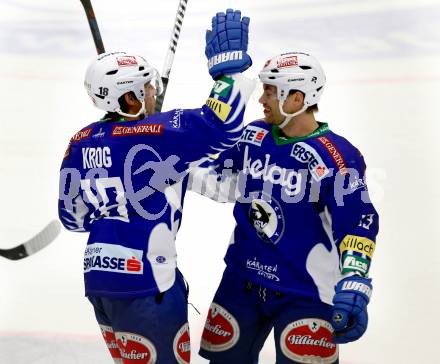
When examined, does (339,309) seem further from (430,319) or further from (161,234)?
(430,319)

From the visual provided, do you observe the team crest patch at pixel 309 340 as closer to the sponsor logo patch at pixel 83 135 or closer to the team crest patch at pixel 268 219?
the team crest patch at pixel 268 219

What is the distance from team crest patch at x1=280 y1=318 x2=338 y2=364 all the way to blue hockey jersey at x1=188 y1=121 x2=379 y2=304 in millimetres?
107

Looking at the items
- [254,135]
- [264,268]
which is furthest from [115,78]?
[264,268]

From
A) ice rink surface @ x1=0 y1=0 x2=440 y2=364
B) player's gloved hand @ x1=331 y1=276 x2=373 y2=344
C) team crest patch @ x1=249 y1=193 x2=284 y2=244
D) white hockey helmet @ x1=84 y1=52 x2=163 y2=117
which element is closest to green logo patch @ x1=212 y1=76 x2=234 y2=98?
white hockey helmet @ x1=84 y1=52 x2=163 y2=117

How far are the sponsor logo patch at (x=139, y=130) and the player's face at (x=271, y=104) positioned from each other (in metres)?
0.52

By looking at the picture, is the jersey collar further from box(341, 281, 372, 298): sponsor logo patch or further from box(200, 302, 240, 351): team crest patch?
box(200, 302, 240, 351): team crest patch

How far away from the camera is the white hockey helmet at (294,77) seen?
3.53 metres

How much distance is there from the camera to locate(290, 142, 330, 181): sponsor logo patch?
11.3 feet

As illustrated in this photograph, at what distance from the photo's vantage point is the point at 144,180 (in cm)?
334

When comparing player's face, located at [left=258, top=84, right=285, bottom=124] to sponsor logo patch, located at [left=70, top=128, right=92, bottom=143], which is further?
player's face, located at [left=258, top=84, right=285, bottom=124]

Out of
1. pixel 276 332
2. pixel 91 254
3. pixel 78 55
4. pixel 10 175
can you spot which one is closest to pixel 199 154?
pixel 91 254

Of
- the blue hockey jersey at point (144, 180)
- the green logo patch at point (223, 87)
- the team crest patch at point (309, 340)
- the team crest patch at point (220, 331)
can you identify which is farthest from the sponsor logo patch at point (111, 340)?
the green logo patch at point (223, 87)

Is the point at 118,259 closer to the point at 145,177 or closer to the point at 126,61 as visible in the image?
the point at 145,177

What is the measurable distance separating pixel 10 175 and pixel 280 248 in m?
3.19
